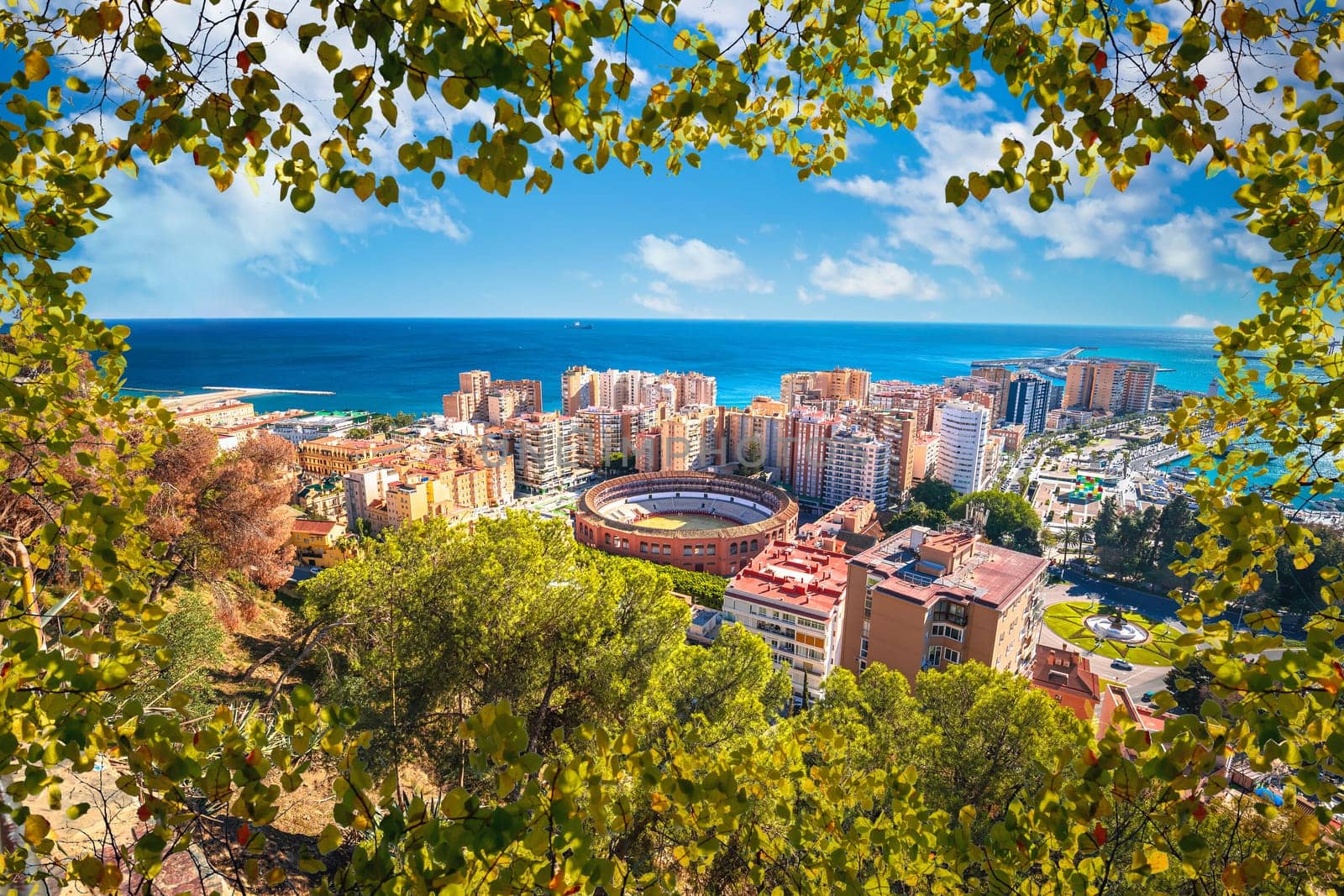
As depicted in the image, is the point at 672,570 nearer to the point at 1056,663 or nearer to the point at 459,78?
the point at 1056,663

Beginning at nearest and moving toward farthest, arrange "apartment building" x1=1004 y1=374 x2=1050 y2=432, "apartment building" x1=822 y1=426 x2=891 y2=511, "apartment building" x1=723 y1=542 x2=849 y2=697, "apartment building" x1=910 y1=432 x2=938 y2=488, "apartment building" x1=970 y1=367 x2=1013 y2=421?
"apartment building" x1=723 y1=542 x2=849 y2=697 < "apartment building" x1=822 y1=426 x2=891 y2=511 < "apartment building" x1=910 y1=432 x2=938 y2=488 < "apartment building" x1=1004 y1=374 x2=1050 y2=432 < "apartment building" x1=970 y1=367 x2=1013 y2=421

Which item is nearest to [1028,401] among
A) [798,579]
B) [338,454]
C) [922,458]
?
[922,458]

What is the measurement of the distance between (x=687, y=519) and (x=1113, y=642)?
103 ft

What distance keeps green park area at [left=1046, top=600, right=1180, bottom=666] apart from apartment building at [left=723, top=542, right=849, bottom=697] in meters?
12.6

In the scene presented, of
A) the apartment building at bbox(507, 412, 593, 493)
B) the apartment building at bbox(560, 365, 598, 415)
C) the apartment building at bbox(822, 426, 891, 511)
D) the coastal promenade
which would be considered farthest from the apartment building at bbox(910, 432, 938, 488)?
the coastal promenade

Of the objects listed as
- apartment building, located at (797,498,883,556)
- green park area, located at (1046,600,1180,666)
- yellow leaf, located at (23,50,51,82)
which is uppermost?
yellow leaf, located at (23,50,51,82)

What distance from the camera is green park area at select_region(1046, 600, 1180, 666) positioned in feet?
4.88

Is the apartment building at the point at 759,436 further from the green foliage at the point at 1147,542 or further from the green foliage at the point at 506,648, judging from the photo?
the green foliage at the point at 506,648

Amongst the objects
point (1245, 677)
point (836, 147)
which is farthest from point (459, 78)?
point (1245, 677)

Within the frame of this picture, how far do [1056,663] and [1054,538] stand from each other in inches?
655

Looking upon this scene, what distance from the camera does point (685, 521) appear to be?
32.6 m

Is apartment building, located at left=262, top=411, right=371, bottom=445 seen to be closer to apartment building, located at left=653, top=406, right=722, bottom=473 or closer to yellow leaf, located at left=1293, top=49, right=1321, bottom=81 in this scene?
apartment building, located at left=653, top=406, right=722, bottom=473

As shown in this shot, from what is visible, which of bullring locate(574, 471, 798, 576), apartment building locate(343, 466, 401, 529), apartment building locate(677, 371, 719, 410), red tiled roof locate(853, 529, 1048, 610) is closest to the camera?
red tiled roof locate(853, 529, 1048, 610)

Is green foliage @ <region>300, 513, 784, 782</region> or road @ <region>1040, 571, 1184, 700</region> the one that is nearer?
green foliage @ <region>300, 513, 784, 782</region>
